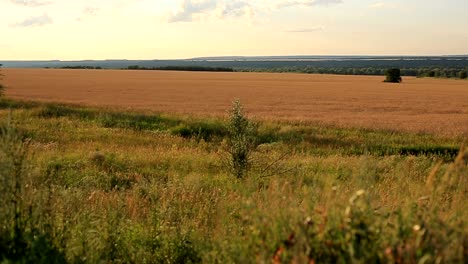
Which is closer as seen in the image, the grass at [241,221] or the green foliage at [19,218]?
the grass at [241,221]

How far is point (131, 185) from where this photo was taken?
10398 millimetres

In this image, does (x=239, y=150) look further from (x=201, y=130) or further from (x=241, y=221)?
(x=201, y=130)

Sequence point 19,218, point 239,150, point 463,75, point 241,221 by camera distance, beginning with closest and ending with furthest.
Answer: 1. point 19,218
2. point 241,221
3. point 239,150
4. point 463,75

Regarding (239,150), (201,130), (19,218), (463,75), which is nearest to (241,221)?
(19,218)

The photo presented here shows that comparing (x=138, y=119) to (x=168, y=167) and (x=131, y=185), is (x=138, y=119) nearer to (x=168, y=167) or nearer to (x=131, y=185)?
(x=168, y=167)

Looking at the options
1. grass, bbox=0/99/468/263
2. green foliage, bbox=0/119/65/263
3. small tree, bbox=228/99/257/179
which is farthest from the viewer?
small tree, bbox=228/99/257/179

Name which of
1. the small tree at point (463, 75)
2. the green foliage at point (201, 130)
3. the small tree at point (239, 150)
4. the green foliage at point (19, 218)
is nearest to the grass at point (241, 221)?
the green foliage at point (19, 218)

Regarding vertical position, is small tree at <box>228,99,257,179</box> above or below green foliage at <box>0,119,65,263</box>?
below

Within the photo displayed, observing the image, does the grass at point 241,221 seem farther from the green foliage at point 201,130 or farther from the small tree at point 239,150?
the green foliage at point 201,130

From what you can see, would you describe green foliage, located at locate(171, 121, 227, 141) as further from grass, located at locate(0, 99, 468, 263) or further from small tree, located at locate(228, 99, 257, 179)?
grass, located at locate(0, 99, 468, 263)

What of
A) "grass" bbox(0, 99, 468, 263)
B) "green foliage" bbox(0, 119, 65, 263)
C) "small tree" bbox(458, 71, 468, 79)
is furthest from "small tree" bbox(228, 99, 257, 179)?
"small tree" bbox(458, 71, 468, 79)

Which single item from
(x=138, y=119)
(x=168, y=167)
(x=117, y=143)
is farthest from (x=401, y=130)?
(x=168, y=167)

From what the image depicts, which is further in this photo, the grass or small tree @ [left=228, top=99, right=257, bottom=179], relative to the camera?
small tree @ [left=228, top=99, right=257, bottom=179]

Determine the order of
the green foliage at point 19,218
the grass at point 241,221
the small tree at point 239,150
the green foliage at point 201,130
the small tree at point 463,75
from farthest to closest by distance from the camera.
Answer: the small tree at point 463,75
the green foliage at point 201,130
the small tree at point 239,150
the green foliage at point 19,218
the grass at point 241,221
